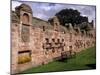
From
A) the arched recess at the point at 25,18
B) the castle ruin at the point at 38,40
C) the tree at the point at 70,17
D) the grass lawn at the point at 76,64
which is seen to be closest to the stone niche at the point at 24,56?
the castle ruin at the point at 38,40

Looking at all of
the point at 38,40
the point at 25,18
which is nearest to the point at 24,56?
the point at 38,40

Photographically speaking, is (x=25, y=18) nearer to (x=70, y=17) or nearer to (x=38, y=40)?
(x=38, y=40)

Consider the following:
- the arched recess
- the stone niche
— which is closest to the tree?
the arched recess

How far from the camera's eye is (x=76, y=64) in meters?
2.73

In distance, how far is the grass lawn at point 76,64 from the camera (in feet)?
8.48

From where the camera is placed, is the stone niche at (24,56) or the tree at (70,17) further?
the tree at (70,17)

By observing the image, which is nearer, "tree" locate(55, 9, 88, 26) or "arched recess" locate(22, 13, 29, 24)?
"arched recess" locate(22, 13, 29, 24)

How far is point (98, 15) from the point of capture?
284 centimetres

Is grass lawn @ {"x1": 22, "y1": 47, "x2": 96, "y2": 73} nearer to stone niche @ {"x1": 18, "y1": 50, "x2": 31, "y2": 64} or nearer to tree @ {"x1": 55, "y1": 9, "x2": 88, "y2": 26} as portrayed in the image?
stone niche @ {"x1": 18, "y1": 50, "x2": 31, "y2": 64}

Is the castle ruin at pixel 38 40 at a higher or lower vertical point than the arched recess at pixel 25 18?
lower

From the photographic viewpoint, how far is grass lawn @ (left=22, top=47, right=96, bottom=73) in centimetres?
259

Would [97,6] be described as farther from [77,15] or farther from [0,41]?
[0,41]

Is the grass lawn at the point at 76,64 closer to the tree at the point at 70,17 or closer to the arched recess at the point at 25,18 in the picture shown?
the tree at the point at 70,17

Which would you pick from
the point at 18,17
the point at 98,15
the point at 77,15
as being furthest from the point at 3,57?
the point at 98,15
